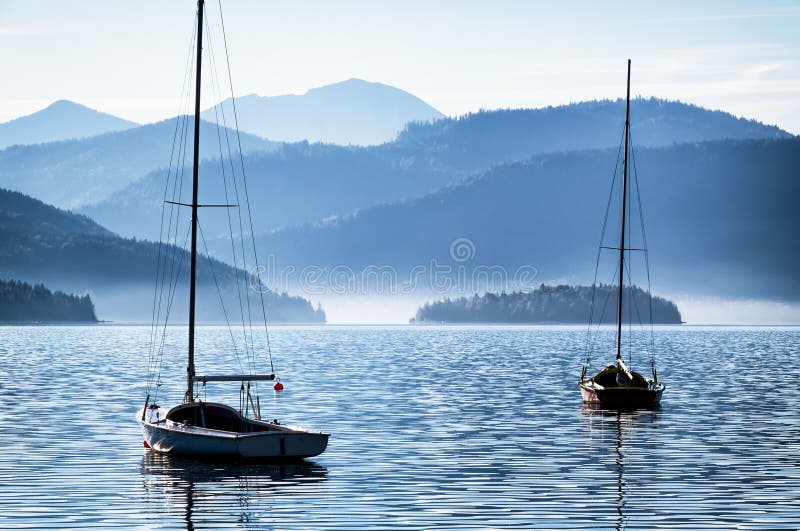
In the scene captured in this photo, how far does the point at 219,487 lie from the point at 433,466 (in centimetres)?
943

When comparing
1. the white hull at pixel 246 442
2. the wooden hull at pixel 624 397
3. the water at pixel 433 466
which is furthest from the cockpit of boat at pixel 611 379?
the white hull at pixel 246 442

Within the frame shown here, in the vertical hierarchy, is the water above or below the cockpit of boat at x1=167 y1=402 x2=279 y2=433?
below

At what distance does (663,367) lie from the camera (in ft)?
518

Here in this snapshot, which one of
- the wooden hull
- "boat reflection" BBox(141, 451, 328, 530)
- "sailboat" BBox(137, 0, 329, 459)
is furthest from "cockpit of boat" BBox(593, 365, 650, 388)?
"boat reflection" BBox(141, 451, 328, 530)

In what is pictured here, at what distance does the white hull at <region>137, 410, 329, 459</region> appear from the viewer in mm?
55625

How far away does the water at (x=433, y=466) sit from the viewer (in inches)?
1727

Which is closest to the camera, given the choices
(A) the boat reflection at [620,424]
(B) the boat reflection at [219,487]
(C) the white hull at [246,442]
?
(B) the boat reflection at [219,487]

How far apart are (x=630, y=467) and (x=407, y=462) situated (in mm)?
8915

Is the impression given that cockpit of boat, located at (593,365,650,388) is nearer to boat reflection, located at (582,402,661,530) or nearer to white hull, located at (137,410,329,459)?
boat reflection, located at (582,402,661,530)

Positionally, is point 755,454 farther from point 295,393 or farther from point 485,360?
point 485,360

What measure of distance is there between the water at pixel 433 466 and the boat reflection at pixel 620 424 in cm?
14

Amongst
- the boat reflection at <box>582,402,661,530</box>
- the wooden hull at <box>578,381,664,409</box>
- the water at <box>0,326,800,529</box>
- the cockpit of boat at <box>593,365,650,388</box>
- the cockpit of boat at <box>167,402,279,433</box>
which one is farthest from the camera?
the cockpit of boat at <box>593,365,650,388</box>

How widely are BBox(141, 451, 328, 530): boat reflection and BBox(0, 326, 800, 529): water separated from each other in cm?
10

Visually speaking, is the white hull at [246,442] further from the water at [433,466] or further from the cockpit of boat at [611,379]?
the cockpit of boat at [611,379]
